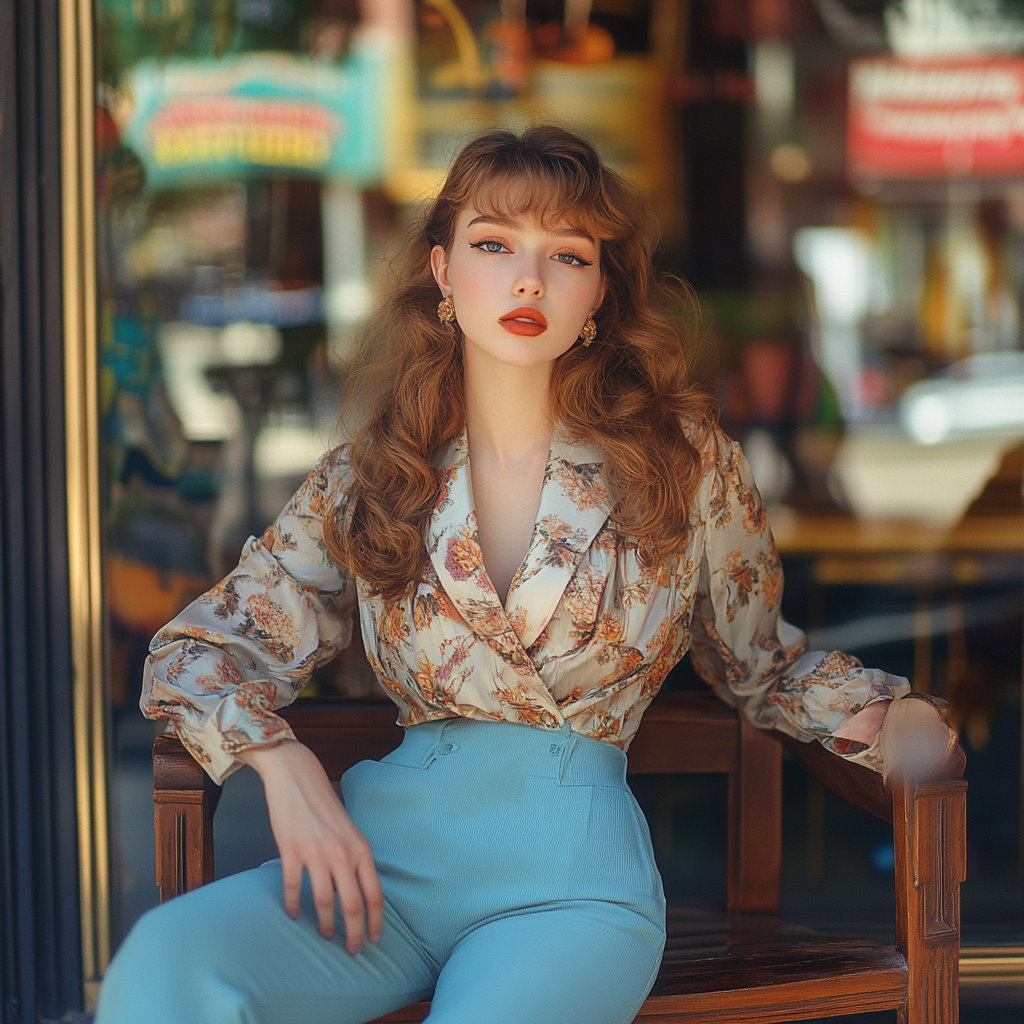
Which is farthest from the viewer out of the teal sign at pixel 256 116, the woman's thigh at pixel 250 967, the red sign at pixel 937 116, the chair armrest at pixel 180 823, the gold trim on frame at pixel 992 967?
the red sign at pixel 937 116

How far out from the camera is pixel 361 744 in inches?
77.5

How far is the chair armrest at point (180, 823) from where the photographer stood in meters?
1.54

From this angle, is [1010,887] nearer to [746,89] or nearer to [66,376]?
[66,376]

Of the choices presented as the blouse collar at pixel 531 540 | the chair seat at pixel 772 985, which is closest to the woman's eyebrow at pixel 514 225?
the blouse collar at pixel 531 540

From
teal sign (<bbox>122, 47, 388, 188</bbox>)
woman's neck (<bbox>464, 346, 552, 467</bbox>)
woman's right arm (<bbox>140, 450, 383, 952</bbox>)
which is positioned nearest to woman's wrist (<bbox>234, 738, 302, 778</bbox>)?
woman's right arm (<bbox>140, 450, 383, 952</bbox>)

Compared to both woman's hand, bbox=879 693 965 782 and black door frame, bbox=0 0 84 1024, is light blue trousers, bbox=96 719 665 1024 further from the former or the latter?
black door frame, bbox=0 0 84 1024

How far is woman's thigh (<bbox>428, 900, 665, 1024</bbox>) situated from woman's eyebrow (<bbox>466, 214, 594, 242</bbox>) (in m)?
0.81

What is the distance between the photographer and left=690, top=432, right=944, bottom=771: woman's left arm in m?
1.65

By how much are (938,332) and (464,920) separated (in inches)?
221

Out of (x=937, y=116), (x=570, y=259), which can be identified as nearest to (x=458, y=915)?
(x=570, y=259)

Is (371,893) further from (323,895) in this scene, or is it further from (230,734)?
(230,734)

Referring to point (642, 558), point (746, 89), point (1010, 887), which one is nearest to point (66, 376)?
point (642, 558)

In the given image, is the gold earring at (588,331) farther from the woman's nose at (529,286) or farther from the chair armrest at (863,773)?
the chair armrest at (863,773)

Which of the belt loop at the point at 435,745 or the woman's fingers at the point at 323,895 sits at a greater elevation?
the belt loop at the point at 435,745
